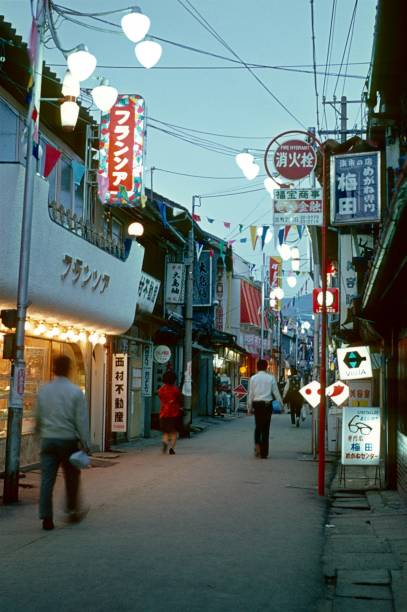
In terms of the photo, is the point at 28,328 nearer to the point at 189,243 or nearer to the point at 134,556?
the point at 134,556

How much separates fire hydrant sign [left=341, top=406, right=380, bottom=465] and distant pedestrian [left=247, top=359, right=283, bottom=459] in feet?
14.7

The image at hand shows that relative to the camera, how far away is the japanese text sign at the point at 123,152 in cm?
1798

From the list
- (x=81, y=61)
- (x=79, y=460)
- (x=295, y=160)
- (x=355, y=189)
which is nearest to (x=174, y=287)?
(x=355, y=189)

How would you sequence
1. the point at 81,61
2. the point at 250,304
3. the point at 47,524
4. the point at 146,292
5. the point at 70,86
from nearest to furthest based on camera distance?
1. the point at 47,524
2. the point at 81,61
3. the point at 70,86
4. the point at 146,292
5. the point at 250,304

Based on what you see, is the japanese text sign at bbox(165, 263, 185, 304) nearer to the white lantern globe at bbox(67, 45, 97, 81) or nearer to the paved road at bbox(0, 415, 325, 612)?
the paved road at bbox(0, 415, 325, 612)

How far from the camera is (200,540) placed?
8508mm

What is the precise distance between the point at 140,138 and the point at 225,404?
26290 mm

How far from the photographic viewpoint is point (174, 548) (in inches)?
317

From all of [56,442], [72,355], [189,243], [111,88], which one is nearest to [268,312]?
[189,243]

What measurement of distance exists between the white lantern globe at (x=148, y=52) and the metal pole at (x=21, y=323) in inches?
57.9

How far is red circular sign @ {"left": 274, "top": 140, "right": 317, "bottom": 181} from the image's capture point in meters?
13.6

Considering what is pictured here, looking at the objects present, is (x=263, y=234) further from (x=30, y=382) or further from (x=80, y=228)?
(x=30, y=382)

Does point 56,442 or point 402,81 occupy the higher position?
point 402,81

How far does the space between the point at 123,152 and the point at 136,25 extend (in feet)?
21.5
